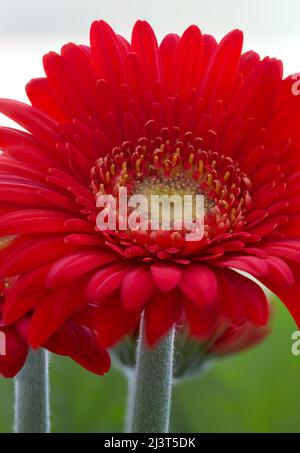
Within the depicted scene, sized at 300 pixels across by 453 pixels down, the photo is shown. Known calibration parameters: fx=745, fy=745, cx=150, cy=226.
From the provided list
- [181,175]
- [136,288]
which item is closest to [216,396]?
[181,175]

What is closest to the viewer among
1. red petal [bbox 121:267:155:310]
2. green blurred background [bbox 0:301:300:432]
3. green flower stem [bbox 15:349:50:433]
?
red petal [bbox 121:267:155:310]

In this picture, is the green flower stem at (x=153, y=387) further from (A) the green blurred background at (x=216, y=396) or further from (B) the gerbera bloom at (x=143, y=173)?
(A) the green blurred background at (x=216, y=396)

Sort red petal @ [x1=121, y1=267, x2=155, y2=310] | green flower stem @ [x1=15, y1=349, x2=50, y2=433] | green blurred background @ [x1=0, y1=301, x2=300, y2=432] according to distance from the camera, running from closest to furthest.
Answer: red petal @ [x1=121, y1=267, x2=155, y2=310] < green flower stem @ [x1=15, y1=349, x2=50, y2=433] < green blurred background @ [x1=0, y1=301, x2=300, y2=432]

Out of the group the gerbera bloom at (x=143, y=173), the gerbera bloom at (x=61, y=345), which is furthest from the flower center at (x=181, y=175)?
the gerbera bloom at (x=61, y=345)

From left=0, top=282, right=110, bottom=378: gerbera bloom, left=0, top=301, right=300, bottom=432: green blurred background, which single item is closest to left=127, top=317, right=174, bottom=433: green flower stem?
left=0, top=282, right=110, bottom=378: gerbera bloom

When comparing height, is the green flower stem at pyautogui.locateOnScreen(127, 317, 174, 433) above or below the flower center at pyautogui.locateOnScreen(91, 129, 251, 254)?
below

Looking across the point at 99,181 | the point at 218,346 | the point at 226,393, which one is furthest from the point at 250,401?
the point at 99,181

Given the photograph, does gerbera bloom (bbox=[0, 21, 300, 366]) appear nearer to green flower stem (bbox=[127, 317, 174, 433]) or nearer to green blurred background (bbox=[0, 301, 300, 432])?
green flower stem (bbox=[127, 317, 174, 433])

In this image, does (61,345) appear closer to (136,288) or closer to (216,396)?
(136,288)
